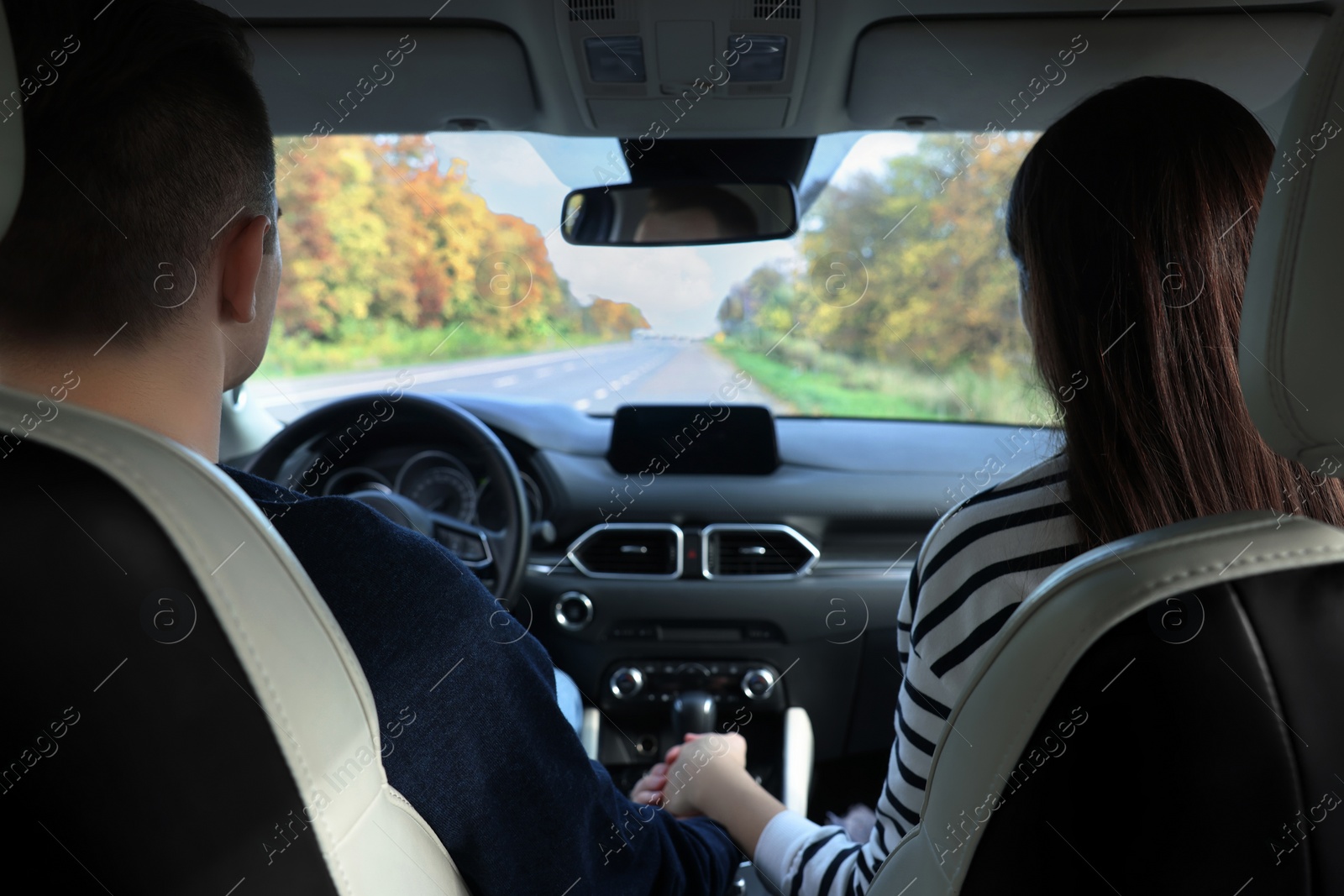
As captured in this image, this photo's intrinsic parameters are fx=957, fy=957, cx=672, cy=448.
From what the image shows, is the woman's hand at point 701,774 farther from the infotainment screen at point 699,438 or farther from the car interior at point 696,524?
the infotainment screen at point 699,438

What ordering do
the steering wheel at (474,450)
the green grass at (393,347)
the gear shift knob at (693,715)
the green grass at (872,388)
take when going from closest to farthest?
the steering wheel at (474,450), the gear shift knob at (693,715), the green grass at (872,388), the green grass at (393,347)

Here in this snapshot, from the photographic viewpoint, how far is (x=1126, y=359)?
1263 mm

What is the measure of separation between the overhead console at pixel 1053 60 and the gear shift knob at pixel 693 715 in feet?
5.84

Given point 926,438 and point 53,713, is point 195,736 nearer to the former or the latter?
point 53,713

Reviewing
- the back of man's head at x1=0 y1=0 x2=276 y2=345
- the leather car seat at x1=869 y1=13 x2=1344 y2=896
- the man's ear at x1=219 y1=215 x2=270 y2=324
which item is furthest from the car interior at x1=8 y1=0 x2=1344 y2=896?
the man's ear at x1=219 y1=215 x2=270 y2=324

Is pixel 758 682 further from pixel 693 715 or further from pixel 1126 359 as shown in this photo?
pixel 1126 359

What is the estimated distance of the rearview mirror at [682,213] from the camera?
2818 millimetres

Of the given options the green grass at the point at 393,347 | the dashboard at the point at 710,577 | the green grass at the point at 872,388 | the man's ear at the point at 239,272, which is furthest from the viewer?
the green grass at the point at 393,347

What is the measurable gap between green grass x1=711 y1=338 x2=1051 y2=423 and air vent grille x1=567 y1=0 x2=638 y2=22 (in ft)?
4.56

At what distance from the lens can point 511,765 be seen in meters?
1.19

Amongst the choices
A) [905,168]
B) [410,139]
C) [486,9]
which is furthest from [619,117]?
[905,168]

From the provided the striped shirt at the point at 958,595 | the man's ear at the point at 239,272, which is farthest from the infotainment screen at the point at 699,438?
the man's ear at the point at 239,272

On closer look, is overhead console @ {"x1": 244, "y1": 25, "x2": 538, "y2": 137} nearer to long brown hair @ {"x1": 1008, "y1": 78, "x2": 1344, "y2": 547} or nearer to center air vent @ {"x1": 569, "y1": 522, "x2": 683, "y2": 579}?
center air vent @ {"x1": 569, "y1": 522, "x2": 683, "y2": 579}

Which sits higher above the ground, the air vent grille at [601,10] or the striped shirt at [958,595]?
the air vent grille at [601,10]
